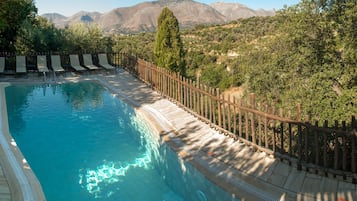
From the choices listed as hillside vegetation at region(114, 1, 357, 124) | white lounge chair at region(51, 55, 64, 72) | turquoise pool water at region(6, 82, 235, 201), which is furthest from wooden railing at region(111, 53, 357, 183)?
white lounge chair at region(51, 55, 64, 72)

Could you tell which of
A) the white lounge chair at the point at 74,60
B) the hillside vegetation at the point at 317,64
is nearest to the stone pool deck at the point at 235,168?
the hillside vegetation at the point at 317,64

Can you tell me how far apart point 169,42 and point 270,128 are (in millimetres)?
6644

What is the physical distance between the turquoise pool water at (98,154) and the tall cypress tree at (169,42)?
2.85 meters

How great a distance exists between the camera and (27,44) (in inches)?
680

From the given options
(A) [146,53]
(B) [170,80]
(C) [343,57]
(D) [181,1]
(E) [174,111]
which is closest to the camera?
(E) [174,111]

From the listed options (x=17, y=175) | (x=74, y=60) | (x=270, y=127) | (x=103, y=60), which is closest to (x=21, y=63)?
(x=74, y=60)

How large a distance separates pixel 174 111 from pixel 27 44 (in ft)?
39.9

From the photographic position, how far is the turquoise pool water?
5.66 metres

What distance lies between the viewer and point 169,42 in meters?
13.0

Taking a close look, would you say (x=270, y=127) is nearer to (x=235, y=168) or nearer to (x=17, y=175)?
(x=235, y=168)

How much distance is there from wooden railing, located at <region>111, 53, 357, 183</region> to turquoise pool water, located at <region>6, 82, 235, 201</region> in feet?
4.74

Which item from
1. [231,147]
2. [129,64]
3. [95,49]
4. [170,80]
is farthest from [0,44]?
[231,147]

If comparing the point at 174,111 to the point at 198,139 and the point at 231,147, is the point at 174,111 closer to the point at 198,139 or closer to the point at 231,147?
the point at 198,139

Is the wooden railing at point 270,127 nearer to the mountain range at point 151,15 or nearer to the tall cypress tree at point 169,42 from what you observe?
the tall cypress tree at point 169,42
